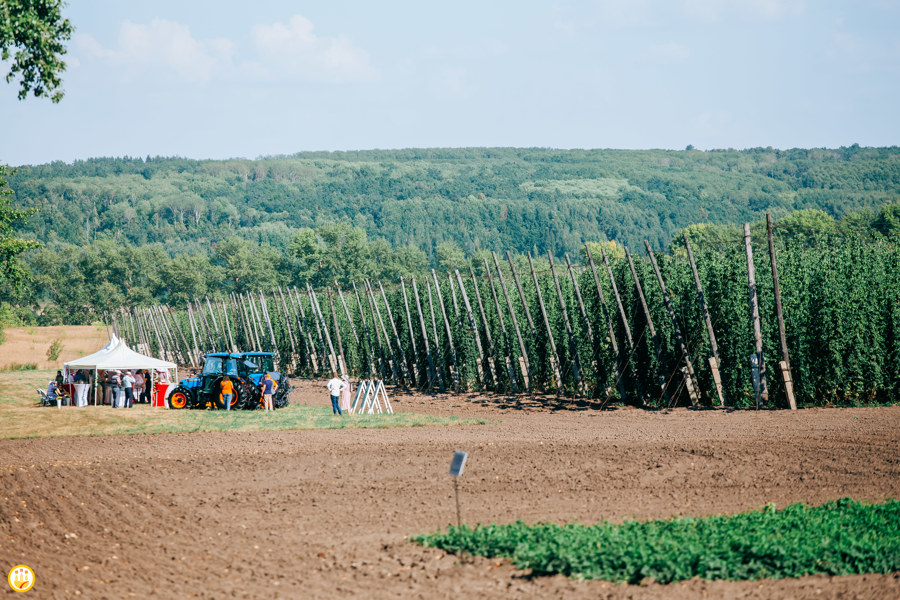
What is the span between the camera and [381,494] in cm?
1207

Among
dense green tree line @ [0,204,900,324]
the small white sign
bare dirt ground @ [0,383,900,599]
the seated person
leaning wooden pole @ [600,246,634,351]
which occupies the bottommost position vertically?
the seated person

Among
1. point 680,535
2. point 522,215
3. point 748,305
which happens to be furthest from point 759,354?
point 522,215

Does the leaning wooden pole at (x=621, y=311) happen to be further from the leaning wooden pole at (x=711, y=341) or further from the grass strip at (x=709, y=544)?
the grass strip at (x=709, y=544)

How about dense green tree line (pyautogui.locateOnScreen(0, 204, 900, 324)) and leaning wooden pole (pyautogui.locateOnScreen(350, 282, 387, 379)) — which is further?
dense green tree line (pyautogui.locateOnScreen(0, 204, 900, 324))

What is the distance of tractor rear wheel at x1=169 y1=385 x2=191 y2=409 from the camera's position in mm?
27109

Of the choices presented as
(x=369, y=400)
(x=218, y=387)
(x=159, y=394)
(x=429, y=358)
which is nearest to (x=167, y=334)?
(x=159, y=394)

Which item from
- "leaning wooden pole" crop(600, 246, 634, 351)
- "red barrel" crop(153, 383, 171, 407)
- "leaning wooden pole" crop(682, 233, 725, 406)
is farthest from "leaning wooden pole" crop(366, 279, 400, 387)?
"leaning wooden pole" crop(682, 233, 725, 406)

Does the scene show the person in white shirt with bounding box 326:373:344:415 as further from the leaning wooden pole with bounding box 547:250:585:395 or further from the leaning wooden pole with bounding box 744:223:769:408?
the leaning wooden pole with bounding box 744:223:769:408

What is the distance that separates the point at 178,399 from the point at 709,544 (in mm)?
22232

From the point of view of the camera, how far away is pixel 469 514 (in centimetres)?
1071

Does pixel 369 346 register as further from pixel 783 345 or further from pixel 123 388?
pixel 783 345

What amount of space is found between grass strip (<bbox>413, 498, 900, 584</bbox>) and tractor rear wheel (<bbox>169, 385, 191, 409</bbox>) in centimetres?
1951

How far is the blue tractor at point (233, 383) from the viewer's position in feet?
85.9

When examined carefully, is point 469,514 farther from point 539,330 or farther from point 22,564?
point 539,330
